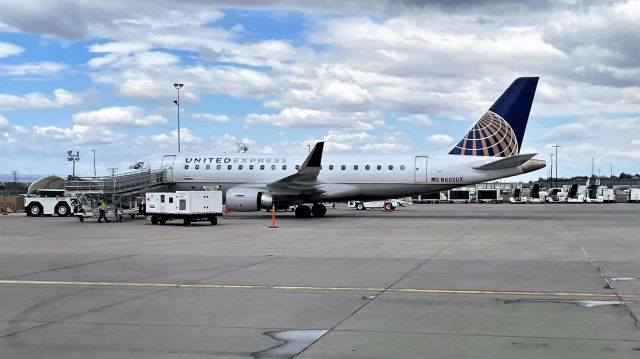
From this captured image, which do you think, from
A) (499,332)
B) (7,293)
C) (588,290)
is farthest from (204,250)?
(499,332)

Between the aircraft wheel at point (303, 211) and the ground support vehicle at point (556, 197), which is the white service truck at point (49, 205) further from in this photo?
the ground support vehicle at point (556, 197)

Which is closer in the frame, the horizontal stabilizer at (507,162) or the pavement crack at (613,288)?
the pavement crack at (613,288)

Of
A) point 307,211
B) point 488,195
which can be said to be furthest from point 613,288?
point 488,195

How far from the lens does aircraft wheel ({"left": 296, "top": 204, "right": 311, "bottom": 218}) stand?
38406mm

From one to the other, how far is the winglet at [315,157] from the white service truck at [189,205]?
5.90 metres

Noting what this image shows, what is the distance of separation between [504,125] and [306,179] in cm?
1137

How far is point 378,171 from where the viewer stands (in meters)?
37.2

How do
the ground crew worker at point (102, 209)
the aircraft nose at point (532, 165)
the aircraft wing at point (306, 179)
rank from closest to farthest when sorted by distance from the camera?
the ground crew worker at point (102, 209) → the aircraft wing at point (306, 179) → the aircraft nose at point (532, 165)

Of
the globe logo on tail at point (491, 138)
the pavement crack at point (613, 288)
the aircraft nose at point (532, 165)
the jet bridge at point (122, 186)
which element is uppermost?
the globe logo on tail at point (491, 138)

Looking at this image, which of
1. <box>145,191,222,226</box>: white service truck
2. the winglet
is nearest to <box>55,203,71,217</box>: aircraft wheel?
<box>145,191,222,226</box>: white service truck

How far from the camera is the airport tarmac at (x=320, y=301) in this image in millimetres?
6938

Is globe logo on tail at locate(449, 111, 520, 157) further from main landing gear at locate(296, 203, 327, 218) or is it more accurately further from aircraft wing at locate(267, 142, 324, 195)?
main landing gear at locate(296, 203, 327, 218)

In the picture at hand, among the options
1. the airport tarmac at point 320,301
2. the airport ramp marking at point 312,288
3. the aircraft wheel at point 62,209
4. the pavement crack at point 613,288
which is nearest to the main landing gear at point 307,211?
the aircraft wheel at point 62,209

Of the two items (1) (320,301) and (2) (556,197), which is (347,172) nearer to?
(1) (320,301)
